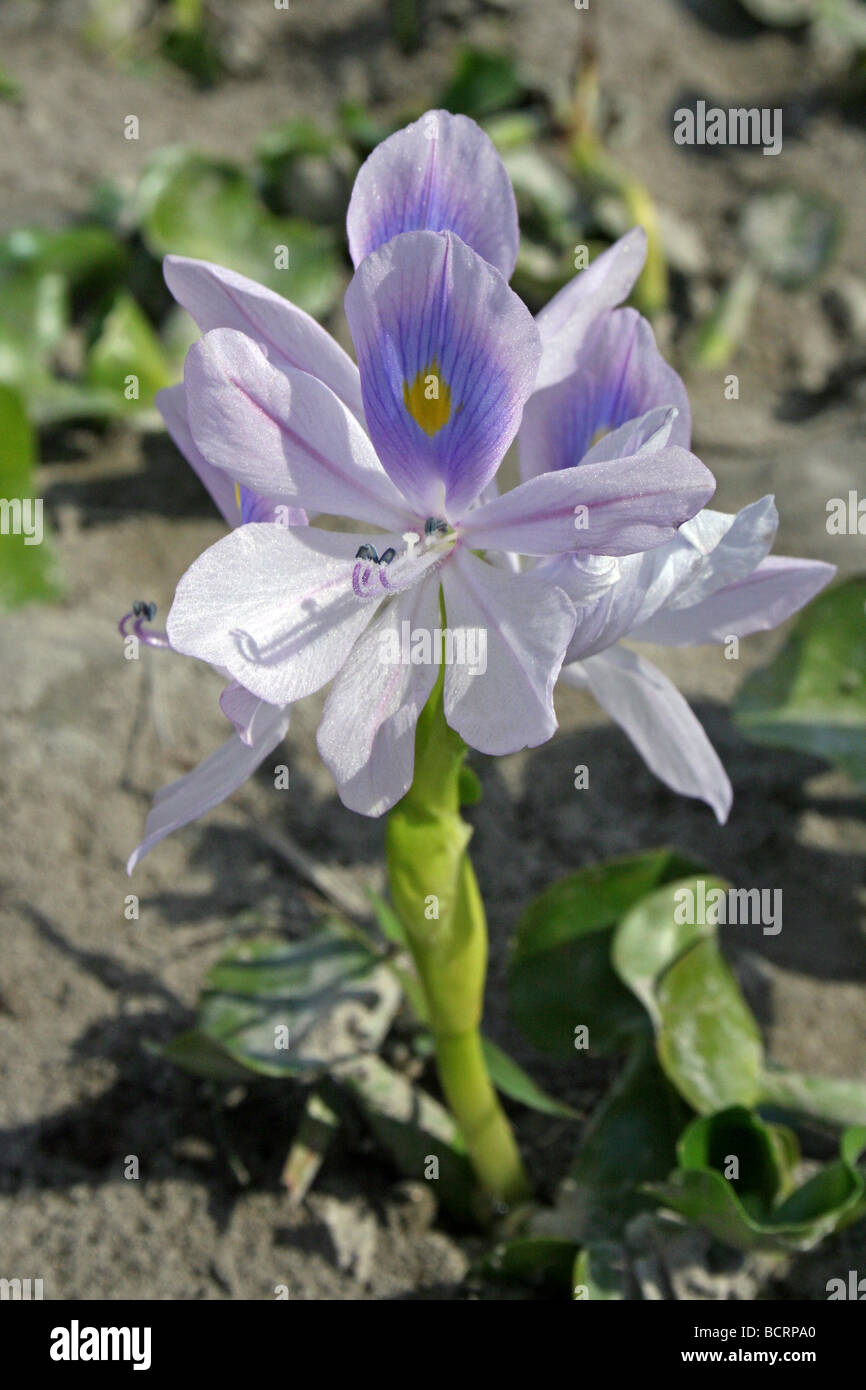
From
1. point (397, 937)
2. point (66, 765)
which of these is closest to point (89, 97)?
point (66, 765)

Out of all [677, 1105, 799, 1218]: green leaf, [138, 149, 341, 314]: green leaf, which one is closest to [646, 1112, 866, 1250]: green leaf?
[677, 1105, 799, 1218]: green leaf

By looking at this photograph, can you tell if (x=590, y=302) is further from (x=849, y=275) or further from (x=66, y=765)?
(x=849, y=275)

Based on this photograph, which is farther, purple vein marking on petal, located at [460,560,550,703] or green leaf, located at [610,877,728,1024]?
green leaf, located at [610,877,728,1024]

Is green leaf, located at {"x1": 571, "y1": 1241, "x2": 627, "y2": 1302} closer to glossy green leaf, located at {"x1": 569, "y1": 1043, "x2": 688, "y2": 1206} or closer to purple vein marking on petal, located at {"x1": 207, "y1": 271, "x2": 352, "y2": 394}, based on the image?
glossy green leaf, located at {"x1": 569, "y1": 1043, "x2": 688, "y2": 1206}

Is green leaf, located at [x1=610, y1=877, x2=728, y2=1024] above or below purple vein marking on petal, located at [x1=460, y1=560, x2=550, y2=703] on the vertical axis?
below

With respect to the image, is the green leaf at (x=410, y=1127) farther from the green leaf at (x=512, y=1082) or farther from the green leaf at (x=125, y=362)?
the green leaf at (x=125, y=362)

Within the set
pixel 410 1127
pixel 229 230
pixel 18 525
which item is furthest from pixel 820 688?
pixel 229 230
